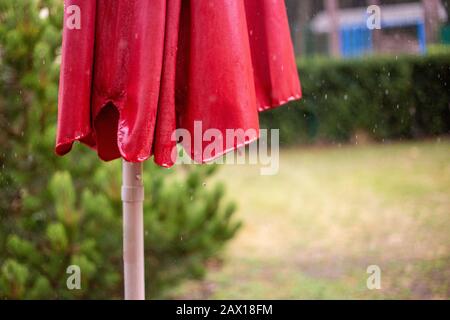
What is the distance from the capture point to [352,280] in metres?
4.14

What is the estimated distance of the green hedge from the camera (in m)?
9.89

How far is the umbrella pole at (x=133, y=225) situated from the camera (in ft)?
6.58

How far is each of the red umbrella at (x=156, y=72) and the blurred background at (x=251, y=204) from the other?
3.49 feet

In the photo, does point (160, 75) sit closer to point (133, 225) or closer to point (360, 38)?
point (133, 225)

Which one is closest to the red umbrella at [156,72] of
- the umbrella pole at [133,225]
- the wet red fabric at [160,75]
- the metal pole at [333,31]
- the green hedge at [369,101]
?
the wet red fabric at [160,75]

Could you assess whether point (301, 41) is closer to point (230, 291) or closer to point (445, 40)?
point (445, 40)

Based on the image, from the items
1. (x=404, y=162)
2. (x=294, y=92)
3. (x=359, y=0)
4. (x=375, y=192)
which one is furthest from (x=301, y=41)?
(x=294, y=92)

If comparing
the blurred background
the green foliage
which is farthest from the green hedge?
the green foliage

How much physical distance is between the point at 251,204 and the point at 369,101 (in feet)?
14.1

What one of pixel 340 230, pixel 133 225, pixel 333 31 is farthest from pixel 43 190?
pixel 333 31

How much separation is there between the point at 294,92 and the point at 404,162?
277 inches

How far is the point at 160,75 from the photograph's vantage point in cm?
164

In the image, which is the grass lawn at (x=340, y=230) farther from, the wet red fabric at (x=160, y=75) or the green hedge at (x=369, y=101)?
the wet red fabric at (x=160, y=75)

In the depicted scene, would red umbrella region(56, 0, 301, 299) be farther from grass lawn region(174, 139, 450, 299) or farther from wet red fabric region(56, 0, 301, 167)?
grass lawn region(174, 139, 450, 299)
